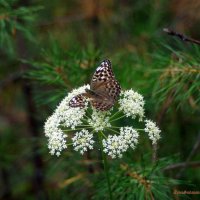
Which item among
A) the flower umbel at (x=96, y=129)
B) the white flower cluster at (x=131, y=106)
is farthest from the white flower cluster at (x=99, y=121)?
the white flower cluster at (x=131, y=106)

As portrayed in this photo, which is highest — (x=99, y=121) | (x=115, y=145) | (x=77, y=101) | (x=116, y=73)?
(x=116, y=73)

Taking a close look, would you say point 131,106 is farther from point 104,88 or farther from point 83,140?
point 83,140

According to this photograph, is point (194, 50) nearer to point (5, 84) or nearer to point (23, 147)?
Result: point (5, 84)

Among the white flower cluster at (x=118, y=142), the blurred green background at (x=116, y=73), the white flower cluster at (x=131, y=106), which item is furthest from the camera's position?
the blurred green background at (x=116, y=73)

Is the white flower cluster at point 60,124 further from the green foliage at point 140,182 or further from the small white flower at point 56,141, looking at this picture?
the green foliage at point 140,182

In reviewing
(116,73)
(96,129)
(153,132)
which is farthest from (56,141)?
(116,73)

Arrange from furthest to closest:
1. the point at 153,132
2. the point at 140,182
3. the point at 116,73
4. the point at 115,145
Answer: the point at 116,73 → the point at 140,182 → the point at 153,132 → the point at 115,145

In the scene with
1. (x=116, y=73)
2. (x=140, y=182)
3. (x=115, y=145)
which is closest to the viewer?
(x=115, y=145)
